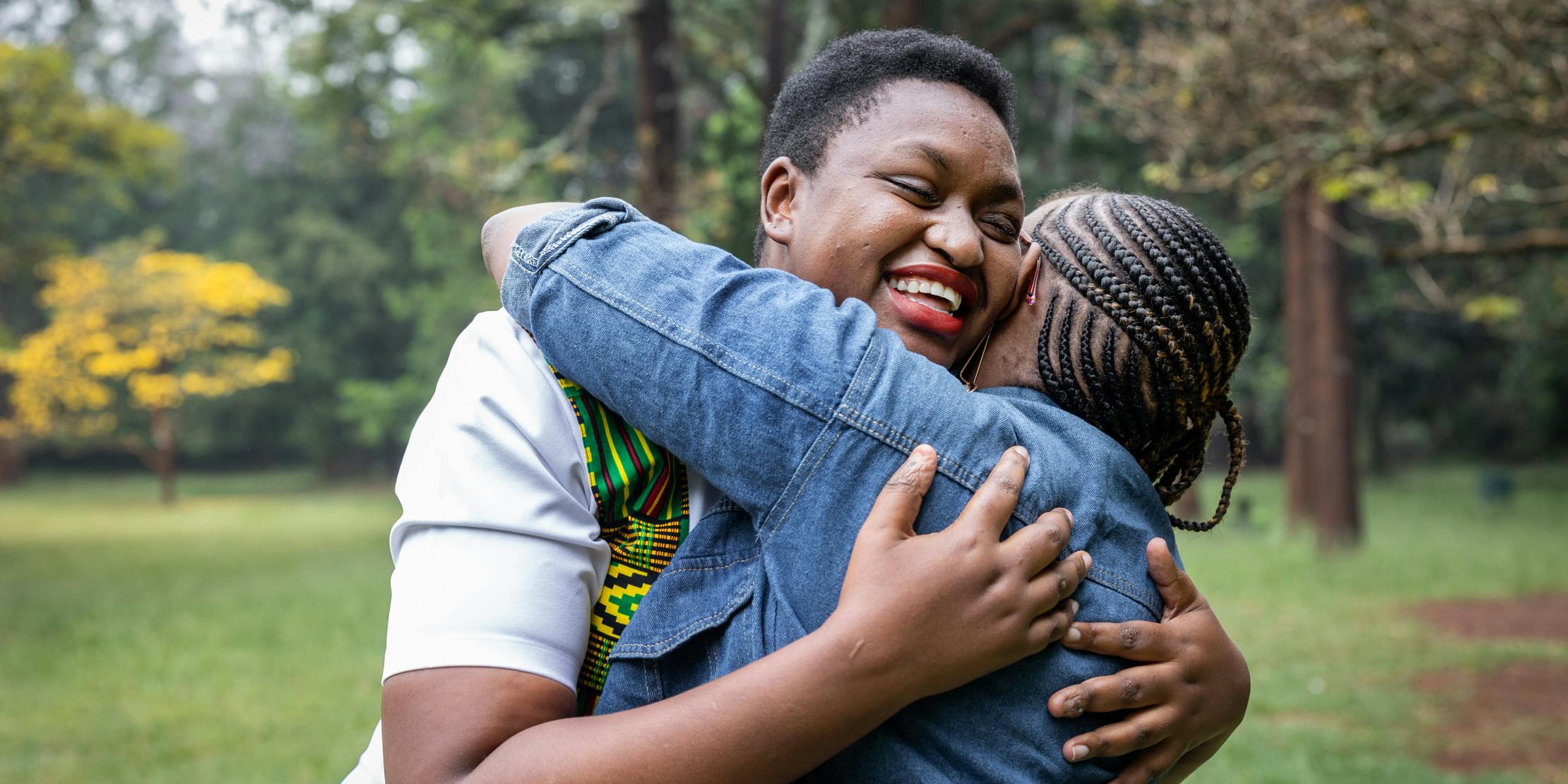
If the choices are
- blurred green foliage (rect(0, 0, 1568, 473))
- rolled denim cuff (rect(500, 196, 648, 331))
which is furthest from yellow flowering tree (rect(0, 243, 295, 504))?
rolled denim cuff (rect(500, 196, 648, 331))

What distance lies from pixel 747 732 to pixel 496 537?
1.16ft

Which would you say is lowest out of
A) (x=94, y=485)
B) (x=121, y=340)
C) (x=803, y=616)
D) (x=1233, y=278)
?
(x=94, y=485)

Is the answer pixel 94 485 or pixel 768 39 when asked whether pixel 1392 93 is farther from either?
pixel 94 485

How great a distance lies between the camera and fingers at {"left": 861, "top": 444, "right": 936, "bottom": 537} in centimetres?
137

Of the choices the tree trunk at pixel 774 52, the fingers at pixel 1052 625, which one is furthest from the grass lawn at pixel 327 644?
the tree trunk at pixel 774 52

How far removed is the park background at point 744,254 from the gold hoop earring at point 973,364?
440 cm

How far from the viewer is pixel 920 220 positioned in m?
1.73

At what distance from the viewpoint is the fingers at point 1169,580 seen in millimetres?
1568

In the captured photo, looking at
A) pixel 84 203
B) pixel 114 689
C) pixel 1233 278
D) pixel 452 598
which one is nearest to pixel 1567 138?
pixel 1233 278

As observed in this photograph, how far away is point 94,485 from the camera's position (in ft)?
115

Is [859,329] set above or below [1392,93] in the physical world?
above

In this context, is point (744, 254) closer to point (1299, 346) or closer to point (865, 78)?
point (865, 78)

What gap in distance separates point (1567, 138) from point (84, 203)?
39822mm

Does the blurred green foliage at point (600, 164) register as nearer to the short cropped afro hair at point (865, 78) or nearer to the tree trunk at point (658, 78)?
the tree trunk at point (658, 78)
